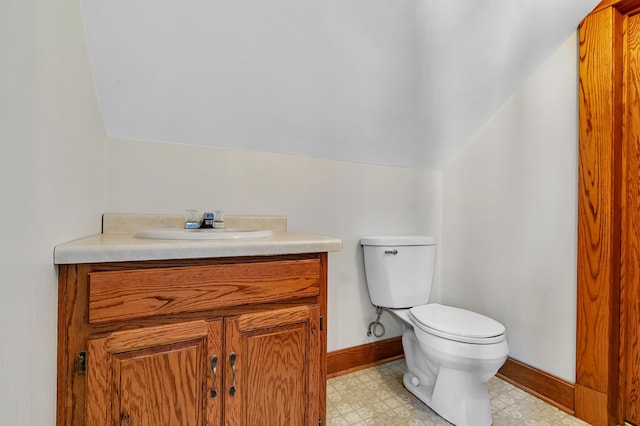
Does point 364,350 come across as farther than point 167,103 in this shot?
Yes

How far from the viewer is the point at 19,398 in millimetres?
511

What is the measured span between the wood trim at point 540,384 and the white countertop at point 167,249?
141 cm

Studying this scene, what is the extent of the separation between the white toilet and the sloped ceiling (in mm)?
627

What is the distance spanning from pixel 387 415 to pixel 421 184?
135cm

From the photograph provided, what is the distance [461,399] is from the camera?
1.33 metres

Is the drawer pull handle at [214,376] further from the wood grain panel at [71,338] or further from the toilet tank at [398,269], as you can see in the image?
the toilet tank at [398,269]

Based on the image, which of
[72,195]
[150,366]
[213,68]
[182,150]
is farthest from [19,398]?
[213,68]

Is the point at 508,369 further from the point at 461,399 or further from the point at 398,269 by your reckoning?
the point at 398,269

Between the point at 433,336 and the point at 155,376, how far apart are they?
1.10m

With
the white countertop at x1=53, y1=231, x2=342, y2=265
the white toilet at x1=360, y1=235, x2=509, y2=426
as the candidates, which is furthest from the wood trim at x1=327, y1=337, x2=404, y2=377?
the white countertop at x1=53, y1=231, x2=342, y2=265

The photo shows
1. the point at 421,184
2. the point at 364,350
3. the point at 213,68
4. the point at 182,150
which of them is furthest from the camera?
the point at 421,184

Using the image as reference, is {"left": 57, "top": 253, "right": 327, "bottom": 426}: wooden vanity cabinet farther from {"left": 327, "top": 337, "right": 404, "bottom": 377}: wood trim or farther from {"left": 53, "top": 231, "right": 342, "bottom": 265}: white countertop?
{"left": 327, "top": 337, "right": 404, "bottom": 377}: wood trim

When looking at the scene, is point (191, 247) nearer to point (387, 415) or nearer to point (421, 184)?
point (387, 415)

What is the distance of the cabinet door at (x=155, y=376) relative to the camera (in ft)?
2.52
